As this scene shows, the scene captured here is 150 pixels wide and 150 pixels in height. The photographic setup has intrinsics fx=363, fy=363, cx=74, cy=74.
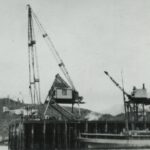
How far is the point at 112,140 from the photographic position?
58.1 meters

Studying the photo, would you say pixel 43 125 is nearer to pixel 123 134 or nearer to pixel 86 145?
pixel 86 145

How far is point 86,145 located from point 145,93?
1674 centimetres

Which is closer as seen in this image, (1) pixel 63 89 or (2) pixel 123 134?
(2) pixel 123 134

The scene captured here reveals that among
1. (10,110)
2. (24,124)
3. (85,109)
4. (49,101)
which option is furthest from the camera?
(85,109)

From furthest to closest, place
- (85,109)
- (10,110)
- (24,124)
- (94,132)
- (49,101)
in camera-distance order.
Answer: (85,109) < (10,110) < (49,101) < (94,132) < (24,124)

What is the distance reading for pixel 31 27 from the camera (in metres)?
67.1

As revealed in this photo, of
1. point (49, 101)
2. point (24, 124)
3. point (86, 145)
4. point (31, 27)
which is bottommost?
point (86, 145)

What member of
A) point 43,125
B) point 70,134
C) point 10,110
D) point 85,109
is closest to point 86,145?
point 70,134

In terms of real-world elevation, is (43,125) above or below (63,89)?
below

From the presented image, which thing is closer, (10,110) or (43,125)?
(43,125)

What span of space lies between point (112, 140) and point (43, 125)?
37.0 feet

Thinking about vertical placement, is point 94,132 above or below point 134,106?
below

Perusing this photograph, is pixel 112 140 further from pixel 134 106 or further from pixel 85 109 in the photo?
pixel 85 109

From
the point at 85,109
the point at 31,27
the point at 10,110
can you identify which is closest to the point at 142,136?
the point at 31,27
